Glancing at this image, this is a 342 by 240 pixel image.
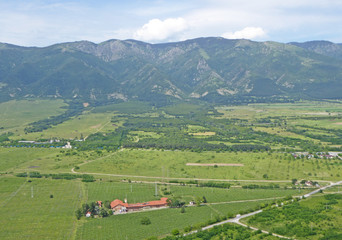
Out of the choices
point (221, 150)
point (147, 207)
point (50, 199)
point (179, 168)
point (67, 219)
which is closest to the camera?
point (67, 219)

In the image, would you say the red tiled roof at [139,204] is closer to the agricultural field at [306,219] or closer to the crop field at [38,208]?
the crop field at [38,208]

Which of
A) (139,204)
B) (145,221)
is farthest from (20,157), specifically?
(145,221)

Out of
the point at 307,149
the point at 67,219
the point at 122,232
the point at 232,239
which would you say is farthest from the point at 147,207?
the point at 307,149

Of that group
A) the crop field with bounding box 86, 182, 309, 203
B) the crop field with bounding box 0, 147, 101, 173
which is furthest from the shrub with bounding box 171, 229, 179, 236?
the crop field with bounding box 0, 147, 101, 173

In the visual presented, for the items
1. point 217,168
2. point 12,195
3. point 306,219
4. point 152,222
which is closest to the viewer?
point 306,219

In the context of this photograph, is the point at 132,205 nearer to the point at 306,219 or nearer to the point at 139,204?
the point at 139,204

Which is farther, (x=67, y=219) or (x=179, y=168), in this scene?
(x=179, y=168)

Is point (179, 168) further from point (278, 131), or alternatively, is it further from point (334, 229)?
point (278, 131)

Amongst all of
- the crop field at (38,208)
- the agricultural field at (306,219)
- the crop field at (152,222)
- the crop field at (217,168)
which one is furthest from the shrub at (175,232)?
the crop field at (217,168)
